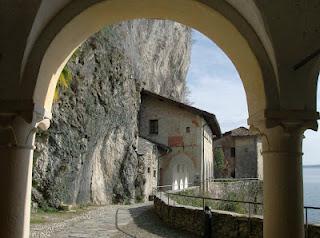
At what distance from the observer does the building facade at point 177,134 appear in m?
30.2

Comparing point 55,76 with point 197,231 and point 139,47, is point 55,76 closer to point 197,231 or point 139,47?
point 197,231

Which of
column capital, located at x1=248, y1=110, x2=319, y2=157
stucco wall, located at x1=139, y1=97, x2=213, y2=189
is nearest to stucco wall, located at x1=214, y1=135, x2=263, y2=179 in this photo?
stucco wall, located at x1=139, y1=97, x2=213, y2=189

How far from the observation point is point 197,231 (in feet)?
A: 36.4

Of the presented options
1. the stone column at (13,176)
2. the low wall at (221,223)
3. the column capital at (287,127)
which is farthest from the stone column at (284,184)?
the low wall at (221,223)

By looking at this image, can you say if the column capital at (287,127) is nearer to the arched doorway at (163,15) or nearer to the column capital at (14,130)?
the arched doorway at (163,15)

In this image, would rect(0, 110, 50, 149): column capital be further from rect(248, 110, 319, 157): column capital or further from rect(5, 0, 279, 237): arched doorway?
rect(248, 110, 319, 157): column capital

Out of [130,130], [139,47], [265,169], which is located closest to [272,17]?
[265,169]

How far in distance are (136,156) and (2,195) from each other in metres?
22.0

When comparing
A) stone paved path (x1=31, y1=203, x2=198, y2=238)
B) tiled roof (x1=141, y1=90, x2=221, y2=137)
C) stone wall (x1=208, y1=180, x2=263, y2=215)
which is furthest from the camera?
stone wall (x1=208, y1=180, x2=263, y2=215)

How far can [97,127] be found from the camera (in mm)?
21297

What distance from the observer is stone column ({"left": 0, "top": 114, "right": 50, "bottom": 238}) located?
168 inches

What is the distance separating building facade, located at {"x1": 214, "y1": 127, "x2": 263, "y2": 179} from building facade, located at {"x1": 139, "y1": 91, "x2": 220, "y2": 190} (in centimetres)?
1529

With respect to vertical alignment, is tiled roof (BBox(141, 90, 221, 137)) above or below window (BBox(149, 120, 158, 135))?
above

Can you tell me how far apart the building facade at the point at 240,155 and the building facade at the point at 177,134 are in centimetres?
1529
